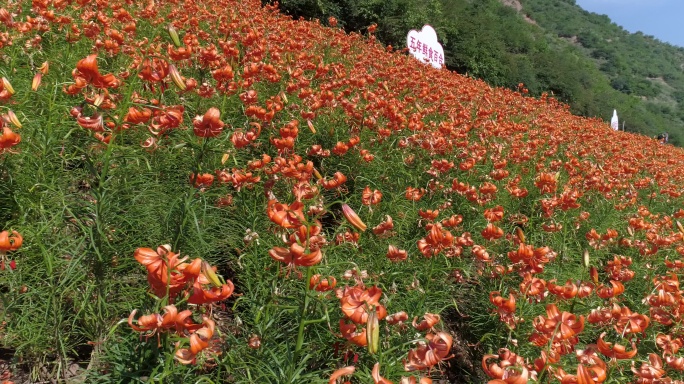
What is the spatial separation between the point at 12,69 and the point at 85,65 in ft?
6.05

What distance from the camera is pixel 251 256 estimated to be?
7.30 ft

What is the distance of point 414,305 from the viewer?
223 centimetres

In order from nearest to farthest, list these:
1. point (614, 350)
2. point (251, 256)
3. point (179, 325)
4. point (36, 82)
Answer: point (179, 325), point (614, 350), point (36, 82), point (251, 256)

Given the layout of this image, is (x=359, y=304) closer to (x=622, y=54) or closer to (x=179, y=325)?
(x=179, y=325)

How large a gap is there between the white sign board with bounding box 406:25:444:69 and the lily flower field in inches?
189

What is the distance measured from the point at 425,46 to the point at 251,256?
7292mm

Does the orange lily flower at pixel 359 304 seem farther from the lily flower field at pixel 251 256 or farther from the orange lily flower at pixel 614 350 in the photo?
the orange lily flower at pixel 614 350

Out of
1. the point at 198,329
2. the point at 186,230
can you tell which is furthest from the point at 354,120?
the point at 198,329

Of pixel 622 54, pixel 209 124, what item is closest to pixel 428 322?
pixel 209 124

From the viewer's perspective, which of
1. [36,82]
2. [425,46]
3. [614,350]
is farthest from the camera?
[425,46]

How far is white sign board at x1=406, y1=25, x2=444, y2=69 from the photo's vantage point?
8.34 meters

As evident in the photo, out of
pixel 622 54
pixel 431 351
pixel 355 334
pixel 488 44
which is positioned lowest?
pixel 355 334

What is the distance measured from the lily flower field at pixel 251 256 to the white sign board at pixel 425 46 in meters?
4.80

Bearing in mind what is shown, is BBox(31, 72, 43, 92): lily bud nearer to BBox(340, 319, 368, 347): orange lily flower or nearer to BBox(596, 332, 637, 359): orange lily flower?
BBox(340, 319, 368, 347): orange lily flower
